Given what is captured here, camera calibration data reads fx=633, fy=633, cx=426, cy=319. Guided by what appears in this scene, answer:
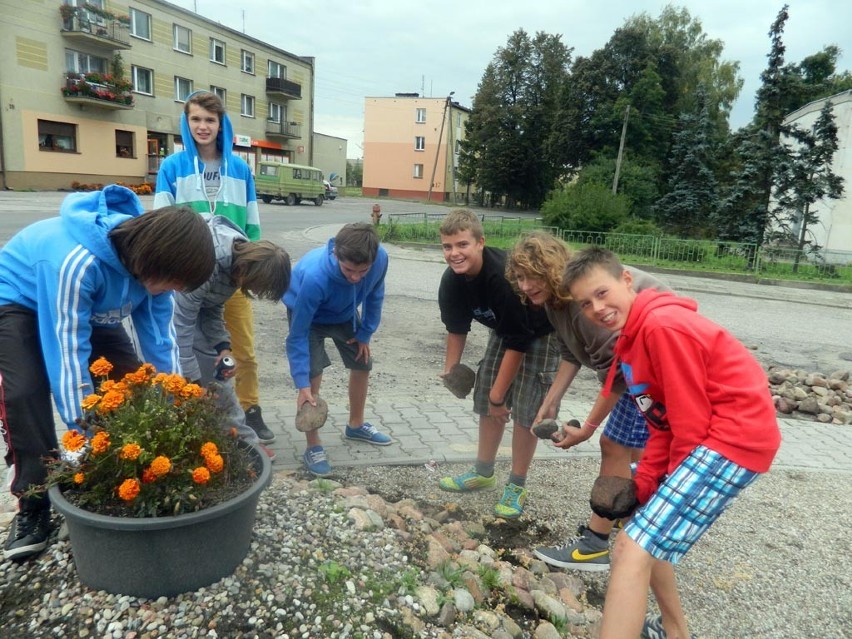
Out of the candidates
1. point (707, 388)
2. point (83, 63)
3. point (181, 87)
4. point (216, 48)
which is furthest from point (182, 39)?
point (707, 388)

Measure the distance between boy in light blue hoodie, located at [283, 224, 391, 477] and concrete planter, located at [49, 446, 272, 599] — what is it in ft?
5.11

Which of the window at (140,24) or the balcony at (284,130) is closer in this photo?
the window at (140,24)

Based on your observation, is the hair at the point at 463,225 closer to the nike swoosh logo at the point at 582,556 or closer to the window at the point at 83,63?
the nike swoosh logo at the point at 582,556

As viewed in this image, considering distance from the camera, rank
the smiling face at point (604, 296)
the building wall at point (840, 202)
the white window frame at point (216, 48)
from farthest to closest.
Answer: the white window frame at point (216, 48) < the building wall at point (840, 202) < the smiling face at point (604, 296)

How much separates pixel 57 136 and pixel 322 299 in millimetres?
31473

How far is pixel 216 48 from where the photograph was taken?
122 ft

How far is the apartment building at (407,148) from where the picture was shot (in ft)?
182

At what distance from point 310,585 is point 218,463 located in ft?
1.86

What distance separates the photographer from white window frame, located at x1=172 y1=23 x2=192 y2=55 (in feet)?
112

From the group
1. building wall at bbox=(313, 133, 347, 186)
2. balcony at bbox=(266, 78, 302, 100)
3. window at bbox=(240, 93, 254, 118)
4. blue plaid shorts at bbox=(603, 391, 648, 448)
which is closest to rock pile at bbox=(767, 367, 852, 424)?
blue plaid shorts at bbox=(603, 391, 648, 448)

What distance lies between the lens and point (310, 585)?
2.23 metres

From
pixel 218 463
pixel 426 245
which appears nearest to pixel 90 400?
pixel 218 463

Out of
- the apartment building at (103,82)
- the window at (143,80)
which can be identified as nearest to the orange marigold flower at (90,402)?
the apartment building at (103,82)

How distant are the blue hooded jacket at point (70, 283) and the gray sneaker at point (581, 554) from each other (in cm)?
216
